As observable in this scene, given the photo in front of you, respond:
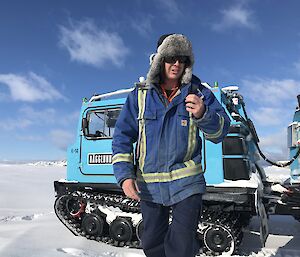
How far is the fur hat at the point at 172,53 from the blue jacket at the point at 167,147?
0.07 m

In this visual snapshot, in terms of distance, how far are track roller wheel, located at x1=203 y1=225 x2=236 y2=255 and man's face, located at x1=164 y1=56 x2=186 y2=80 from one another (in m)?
3.19

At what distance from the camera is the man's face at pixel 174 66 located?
2373 millimetres

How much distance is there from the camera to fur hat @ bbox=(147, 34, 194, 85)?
236 centimetres

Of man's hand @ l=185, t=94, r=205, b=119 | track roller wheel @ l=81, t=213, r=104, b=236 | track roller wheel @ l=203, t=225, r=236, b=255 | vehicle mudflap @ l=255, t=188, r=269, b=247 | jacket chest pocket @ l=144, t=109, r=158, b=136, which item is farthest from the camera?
track roller wheel @ l=81, t=213, r=104, b=236

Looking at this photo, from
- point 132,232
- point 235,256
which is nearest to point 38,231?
point 132,232

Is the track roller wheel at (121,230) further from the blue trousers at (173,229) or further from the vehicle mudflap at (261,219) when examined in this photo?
the blue trousers at (173,229)

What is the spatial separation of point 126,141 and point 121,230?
11.2 ft

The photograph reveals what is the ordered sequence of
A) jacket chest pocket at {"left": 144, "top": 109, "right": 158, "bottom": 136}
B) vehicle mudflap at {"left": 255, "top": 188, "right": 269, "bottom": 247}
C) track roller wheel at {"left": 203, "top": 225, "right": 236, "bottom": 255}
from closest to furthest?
jacket chest pocket at {"left": 144, "top": 109, "right": 158, "bottom": 136} < vehicle mudflap at {"left": 255, "top": 188, "right": 269, "bottom": 247} < track roller wheel at {"left": 203, "top": 225, "right": 236, "bottom": 255}

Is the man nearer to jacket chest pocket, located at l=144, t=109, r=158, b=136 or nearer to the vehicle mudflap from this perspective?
jacket chest pocket, located at l=144, t=109, r=158, b=136

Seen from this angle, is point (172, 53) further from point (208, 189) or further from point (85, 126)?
point (85, 126)

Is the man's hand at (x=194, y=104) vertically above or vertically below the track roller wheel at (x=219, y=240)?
above

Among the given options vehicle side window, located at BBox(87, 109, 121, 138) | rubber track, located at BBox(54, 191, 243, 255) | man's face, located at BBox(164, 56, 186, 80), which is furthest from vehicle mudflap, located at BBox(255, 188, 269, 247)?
man's face, located at BBox(164, 56, 186, 80)

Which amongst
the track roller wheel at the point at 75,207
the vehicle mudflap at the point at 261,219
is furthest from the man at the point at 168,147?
the track roller wheel at the point at 75,207

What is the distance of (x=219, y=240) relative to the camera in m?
4.86
